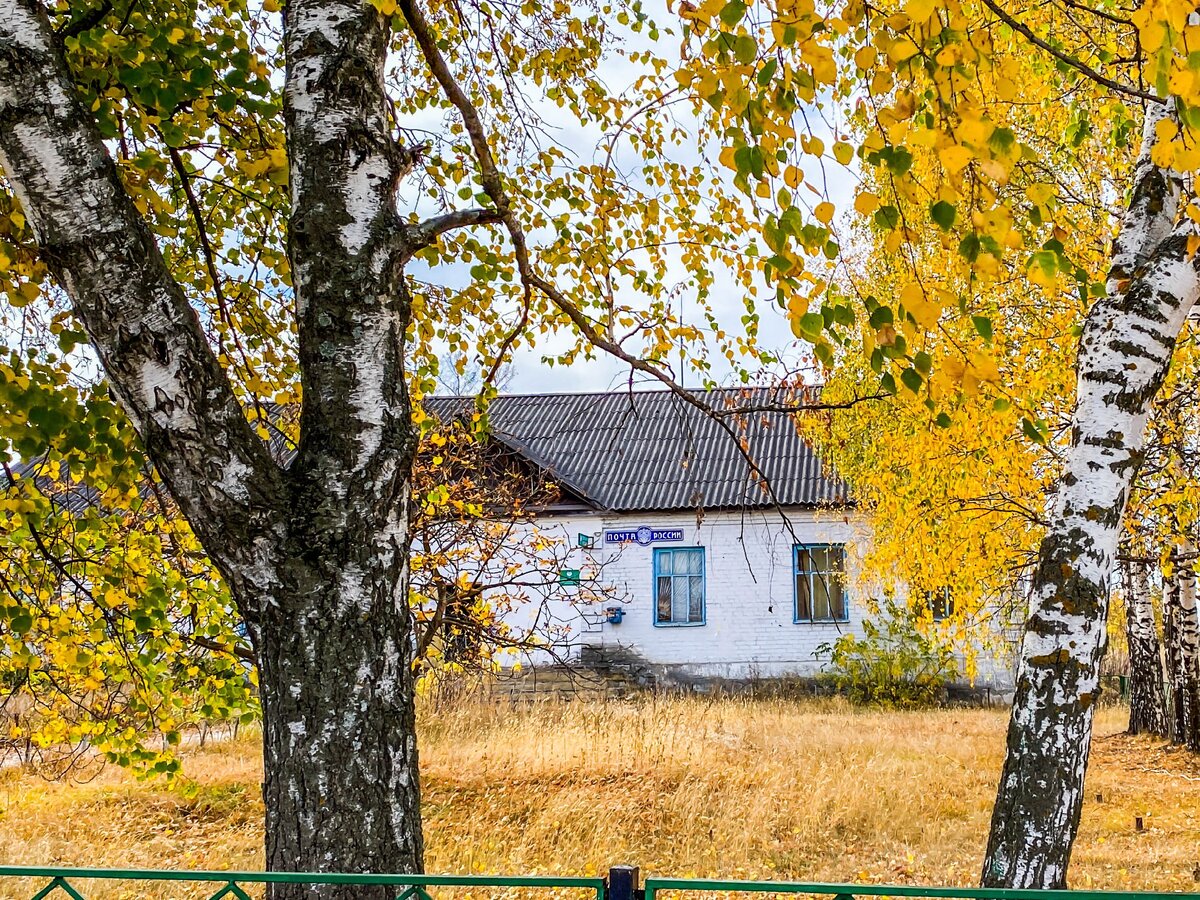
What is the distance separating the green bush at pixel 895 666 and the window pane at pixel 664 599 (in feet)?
9.66

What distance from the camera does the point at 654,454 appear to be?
19156 millimetres

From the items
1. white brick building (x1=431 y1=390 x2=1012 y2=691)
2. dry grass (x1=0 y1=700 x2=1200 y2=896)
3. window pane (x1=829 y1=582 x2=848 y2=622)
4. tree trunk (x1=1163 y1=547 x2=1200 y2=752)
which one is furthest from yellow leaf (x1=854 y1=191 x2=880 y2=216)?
window pane (x1=829 y1=582 x2=848 y2=622)

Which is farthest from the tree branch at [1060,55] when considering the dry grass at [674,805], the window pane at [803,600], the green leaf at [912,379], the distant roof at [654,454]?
the window pane at [803,600]

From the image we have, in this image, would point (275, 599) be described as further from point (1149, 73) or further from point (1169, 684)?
point (1169, 684)

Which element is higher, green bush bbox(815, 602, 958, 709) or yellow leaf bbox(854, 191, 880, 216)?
yellow leaf bbox(854, 191, 880, 216)

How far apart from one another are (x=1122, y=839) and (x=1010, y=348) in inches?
169

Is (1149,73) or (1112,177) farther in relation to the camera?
(1112,177)

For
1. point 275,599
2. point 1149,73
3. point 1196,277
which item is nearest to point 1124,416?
point 1196,277

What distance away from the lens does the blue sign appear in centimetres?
1728

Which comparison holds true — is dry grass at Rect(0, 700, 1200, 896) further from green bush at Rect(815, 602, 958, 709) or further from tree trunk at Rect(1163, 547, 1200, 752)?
green bush at Rect(815, 602, 958, 709)

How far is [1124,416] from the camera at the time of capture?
375 cm

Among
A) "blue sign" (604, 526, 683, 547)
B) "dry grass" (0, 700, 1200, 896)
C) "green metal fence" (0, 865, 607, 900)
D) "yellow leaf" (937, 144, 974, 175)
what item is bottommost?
"dry grass" (0, 700, 1200, 896)

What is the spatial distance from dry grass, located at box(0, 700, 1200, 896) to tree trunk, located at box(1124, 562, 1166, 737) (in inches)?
20.5

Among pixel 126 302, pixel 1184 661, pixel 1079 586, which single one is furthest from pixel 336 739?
pixel 1184 661
